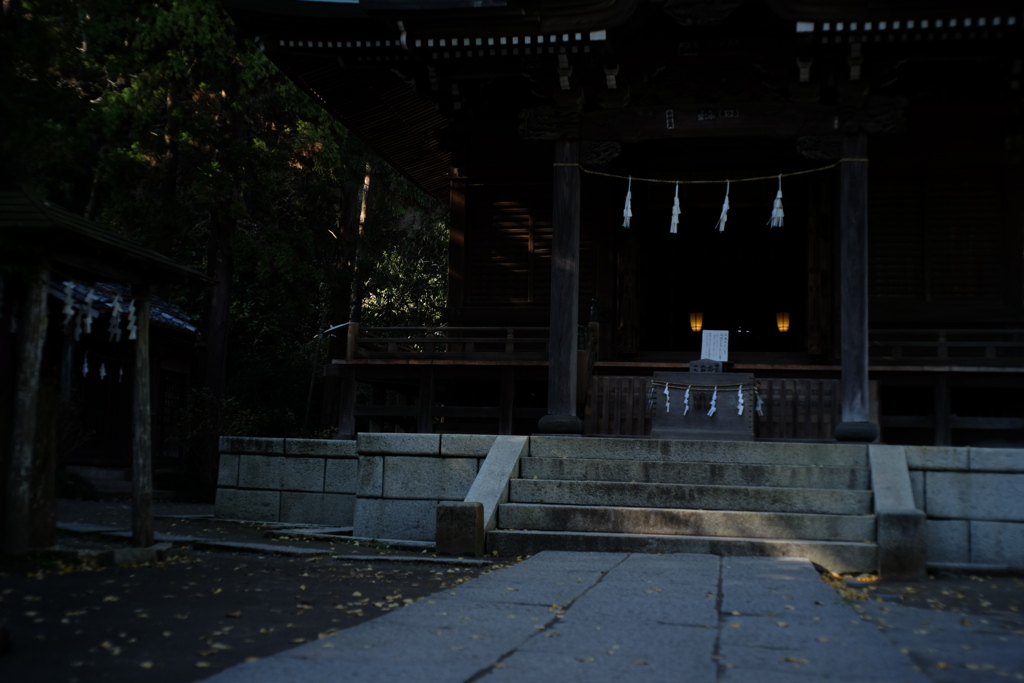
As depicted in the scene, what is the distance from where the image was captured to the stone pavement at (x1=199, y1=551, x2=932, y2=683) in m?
4.48

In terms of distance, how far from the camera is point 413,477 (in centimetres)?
1088

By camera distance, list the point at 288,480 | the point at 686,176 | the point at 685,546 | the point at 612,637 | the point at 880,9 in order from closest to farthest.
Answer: the point at 612,637, the point at 685,546, the point at 880,9, the point at 288,480, the point at 686,176

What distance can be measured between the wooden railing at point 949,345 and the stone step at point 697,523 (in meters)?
5.29

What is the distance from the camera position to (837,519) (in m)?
9.26

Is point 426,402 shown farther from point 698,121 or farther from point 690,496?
point 690,496

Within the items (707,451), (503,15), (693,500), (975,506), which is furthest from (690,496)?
(503,15)

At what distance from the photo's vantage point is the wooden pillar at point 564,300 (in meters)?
12.5

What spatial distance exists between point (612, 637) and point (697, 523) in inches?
170

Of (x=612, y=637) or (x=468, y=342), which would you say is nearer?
(x=612, y=637)

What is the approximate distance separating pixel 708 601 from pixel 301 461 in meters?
7.75

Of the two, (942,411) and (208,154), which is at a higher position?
(208,154)

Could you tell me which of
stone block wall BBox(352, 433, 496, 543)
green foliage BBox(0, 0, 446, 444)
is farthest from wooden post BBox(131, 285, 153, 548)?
green foliage BBox(0, 0, 446, 444)

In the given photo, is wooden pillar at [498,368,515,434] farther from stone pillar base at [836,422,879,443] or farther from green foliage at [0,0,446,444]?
green foliage at [0,0,446,444]

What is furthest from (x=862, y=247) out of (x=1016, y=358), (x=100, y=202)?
(x=100, y=202)
